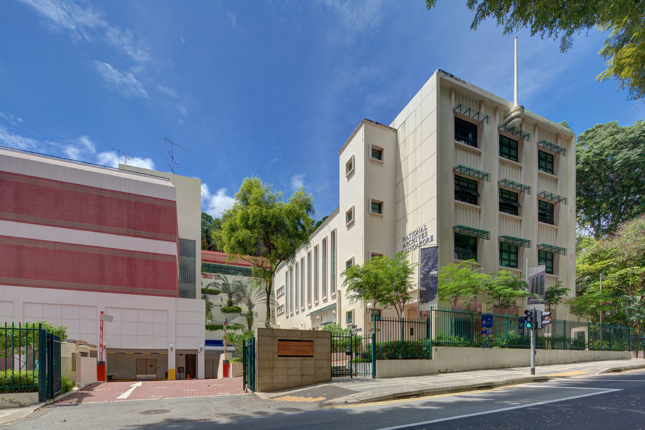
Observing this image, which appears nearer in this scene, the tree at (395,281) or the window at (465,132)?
the tree at (395,281)

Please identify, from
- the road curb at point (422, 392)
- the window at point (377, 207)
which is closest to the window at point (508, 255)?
the window at point (377, 207)

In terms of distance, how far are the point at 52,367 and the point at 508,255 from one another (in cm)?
2604

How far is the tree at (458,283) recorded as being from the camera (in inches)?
877

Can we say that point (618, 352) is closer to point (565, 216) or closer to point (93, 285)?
point (565, 216)

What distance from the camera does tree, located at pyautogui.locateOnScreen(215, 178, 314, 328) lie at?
88.1 ft

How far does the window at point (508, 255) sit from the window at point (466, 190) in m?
3.68

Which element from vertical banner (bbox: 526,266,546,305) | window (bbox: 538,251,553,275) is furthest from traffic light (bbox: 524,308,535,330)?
window (bbox: 538,251,553,275)

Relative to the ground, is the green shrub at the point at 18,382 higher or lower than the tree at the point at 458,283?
lower

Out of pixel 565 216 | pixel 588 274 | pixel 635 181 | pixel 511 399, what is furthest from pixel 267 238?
pixel 635 181

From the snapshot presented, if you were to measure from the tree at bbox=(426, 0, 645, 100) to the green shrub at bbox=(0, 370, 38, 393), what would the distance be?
566 inches

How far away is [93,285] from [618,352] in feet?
118

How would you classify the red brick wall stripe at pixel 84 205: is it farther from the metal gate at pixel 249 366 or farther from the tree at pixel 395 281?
the metal gate at pixel 249 366

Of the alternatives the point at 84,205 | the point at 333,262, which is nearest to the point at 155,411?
the point at 333,262

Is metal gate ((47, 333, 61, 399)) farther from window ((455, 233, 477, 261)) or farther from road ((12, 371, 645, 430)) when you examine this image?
window ((455, 233, 477, 261))
